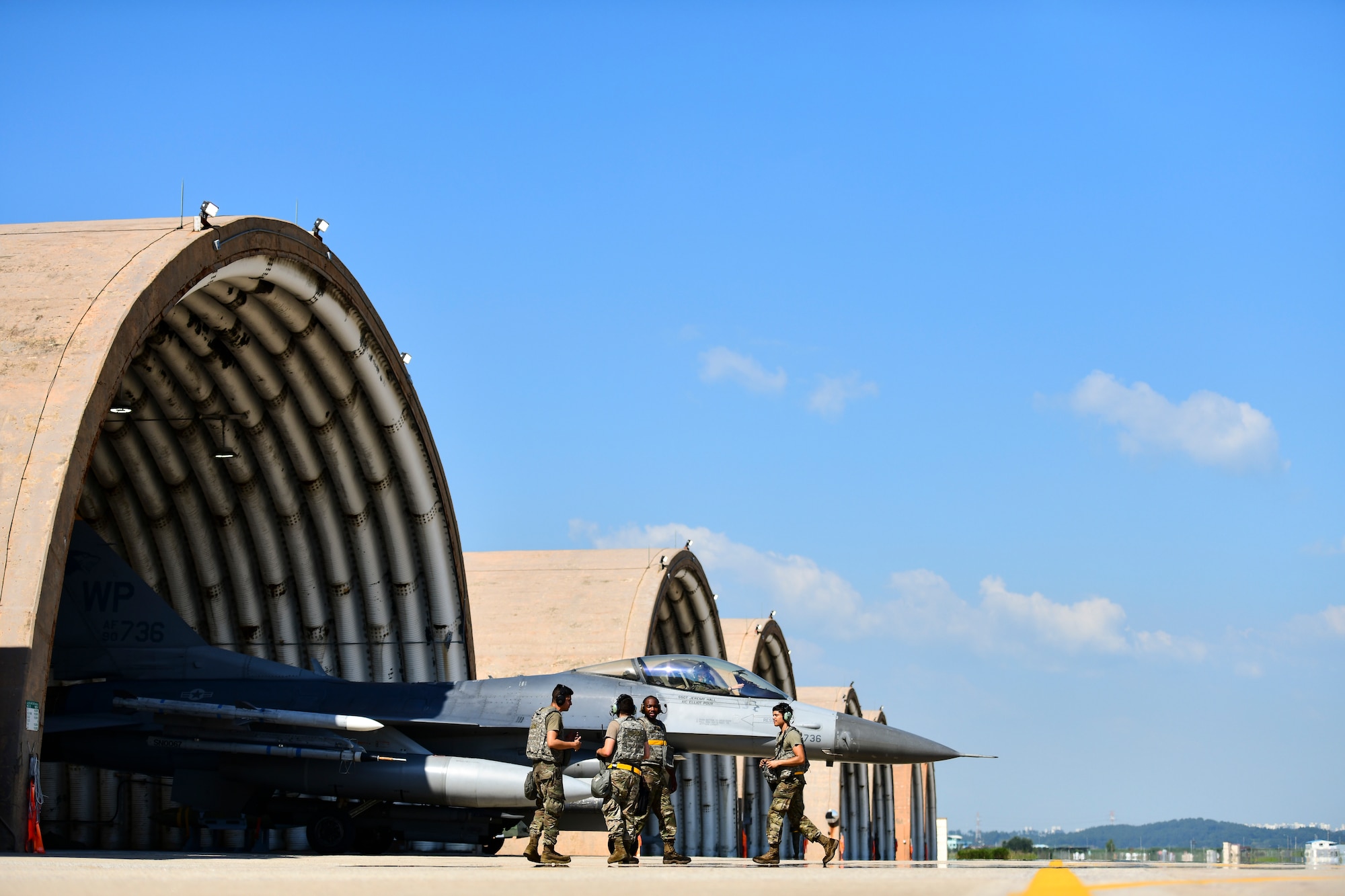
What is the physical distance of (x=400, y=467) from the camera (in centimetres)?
2247

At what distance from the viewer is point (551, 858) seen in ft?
38.1

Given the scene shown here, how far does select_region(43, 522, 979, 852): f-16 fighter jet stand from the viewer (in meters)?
15.3

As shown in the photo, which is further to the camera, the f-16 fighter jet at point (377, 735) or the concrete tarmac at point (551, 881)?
the f-16 fighter jet at point (377, 735)

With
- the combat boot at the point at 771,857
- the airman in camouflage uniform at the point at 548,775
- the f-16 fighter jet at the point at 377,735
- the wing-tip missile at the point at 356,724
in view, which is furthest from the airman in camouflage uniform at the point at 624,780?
the wing-tip missile at the point at 356,724

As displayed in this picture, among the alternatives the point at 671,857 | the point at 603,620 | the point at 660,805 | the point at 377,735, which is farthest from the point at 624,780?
the point at 603,620

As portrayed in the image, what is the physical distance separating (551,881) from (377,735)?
782 centimetres

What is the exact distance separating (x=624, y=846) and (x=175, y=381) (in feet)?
35.9

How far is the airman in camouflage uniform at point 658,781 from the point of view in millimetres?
12459

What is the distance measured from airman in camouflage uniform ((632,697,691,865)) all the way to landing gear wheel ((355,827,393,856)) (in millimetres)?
4679

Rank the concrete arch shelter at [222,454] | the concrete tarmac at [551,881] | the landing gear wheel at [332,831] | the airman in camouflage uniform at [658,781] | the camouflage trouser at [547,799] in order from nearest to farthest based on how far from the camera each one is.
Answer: the concrete tarmac at [551,881] → the camouflage trouser at [547,799] → the airman in camouflage uniform at [658,781] → the concrete arch shelter at [222,454] → the landing gear wheel at [332,831]

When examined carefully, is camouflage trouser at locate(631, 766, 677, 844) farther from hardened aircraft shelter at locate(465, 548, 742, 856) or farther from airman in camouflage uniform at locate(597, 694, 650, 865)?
hardened aircraft shelter at locate(465, 548, 742, 856)

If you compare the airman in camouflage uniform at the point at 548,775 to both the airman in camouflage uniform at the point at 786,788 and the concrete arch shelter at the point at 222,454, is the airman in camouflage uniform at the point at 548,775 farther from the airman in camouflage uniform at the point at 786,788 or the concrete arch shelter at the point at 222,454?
the concrete arch shelter at the point at 222,454

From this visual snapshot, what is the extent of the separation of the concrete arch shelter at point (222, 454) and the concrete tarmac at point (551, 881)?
324 cm

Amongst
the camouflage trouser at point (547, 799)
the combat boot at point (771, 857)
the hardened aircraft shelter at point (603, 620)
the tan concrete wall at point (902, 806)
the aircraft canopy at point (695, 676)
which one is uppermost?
the hardened aircraft shelter at point (603, 620)
